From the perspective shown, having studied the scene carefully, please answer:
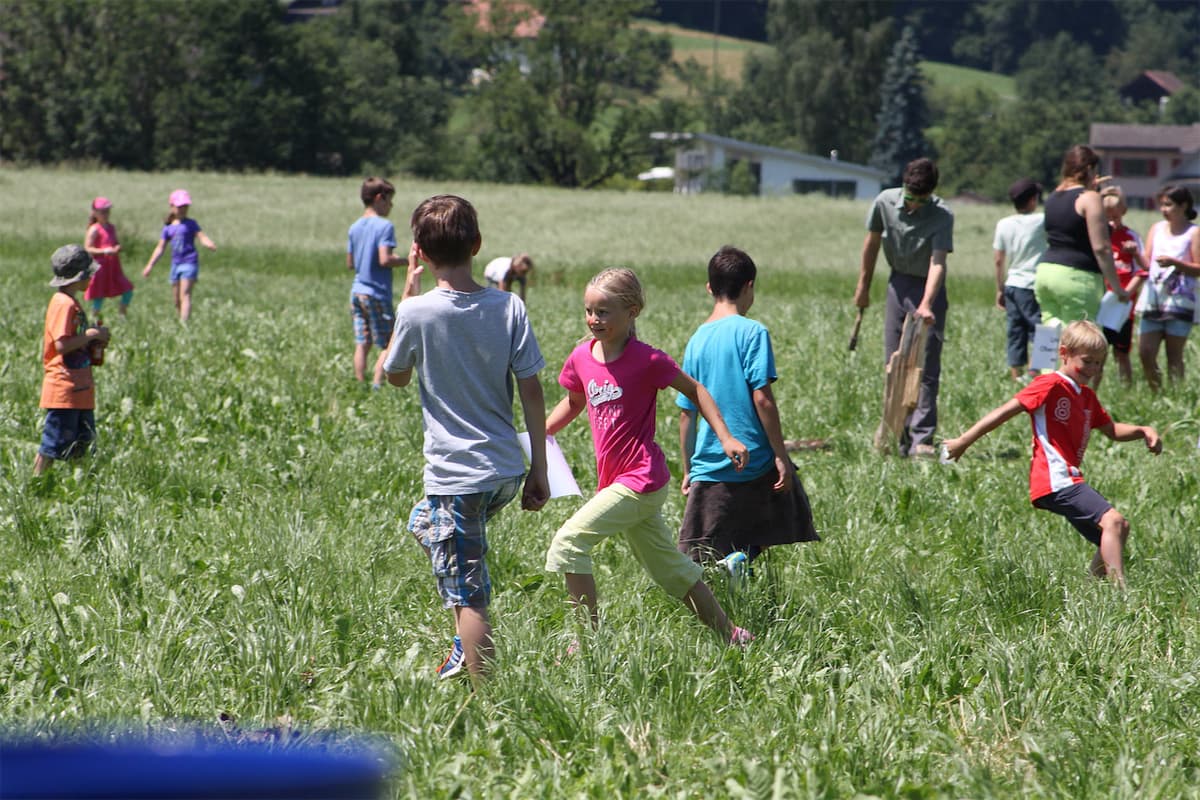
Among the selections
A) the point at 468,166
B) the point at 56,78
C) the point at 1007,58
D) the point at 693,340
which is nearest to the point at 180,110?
the point at 56,78

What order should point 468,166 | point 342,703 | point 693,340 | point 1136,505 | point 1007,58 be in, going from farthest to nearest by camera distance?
point 1007,58, point 468,166, point 1136,505, point 693,340, point 342,703

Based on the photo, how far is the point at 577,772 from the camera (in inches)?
142

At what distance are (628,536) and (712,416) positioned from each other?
51cm

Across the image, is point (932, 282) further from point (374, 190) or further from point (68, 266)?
point (68, 266)

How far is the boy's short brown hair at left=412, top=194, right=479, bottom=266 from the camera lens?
4.12 m

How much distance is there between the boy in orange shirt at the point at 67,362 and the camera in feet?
23.3

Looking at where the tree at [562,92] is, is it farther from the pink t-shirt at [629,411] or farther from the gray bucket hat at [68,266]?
the pink t-shirt at [629,411]

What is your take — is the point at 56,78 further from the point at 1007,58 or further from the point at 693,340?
the point at 1007,58

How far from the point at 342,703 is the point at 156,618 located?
1087mm

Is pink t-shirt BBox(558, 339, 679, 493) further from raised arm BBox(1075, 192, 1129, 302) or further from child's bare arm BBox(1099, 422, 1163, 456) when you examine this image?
raised arm BBox(1075, 192, 1129, 302)

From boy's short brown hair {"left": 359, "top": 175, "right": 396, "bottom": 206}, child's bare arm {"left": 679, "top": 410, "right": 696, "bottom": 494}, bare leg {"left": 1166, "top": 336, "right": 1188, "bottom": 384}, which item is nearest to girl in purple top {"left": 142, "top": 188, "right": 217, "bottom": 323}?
boy's short brown hair {"left": 359, "top": 175, "right": 396, "bottom": 206}

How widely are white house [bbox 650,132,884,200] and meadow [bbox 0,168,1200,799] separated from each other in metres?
79.1

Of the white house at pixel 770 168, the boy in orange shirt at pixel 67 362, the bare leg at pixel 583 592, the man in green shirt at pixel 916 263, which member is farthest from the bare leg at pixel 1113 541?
the white house at pixel 770 168

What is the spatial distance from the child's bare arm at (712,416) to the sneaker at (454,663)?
1.11 metres
